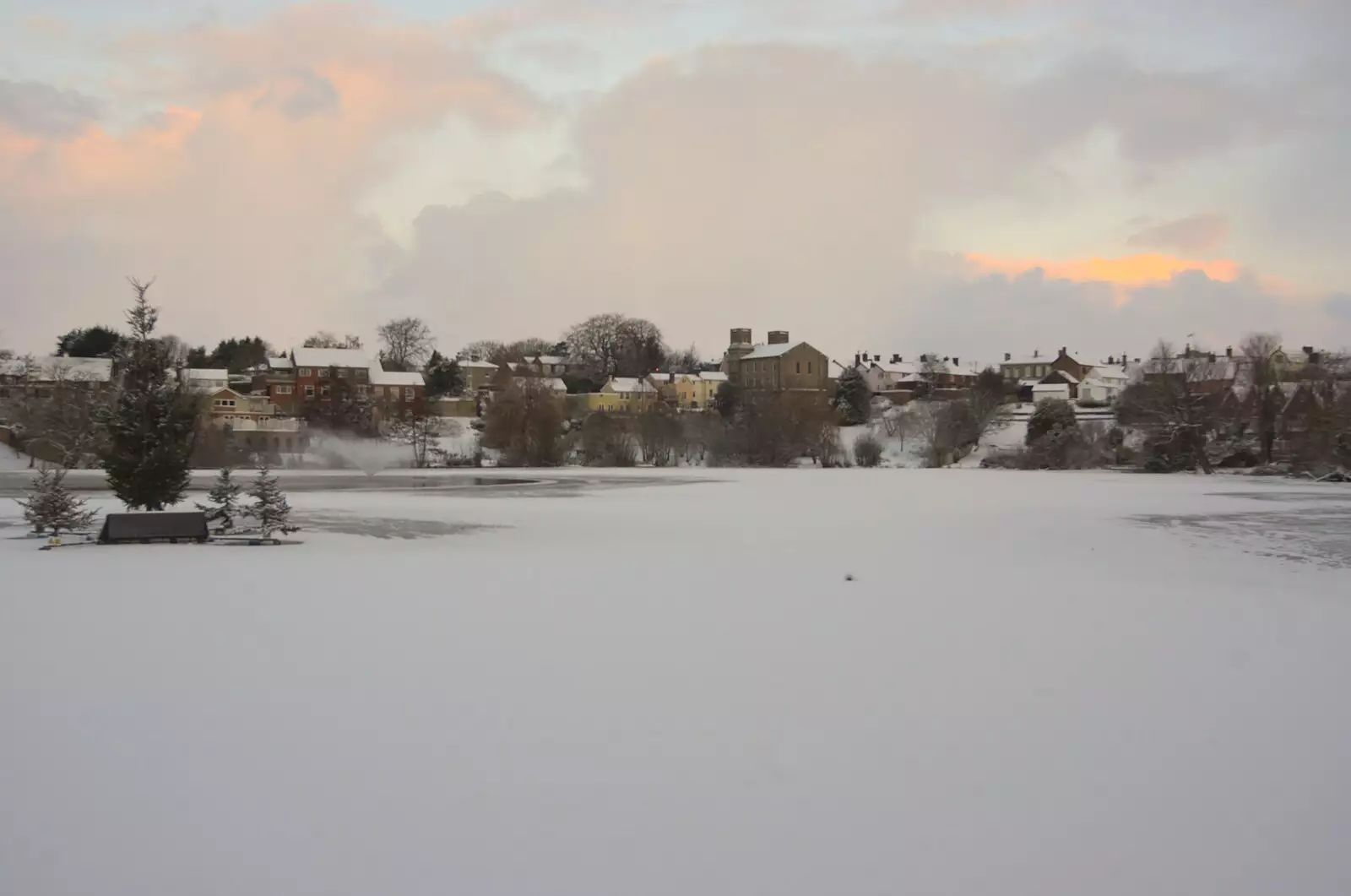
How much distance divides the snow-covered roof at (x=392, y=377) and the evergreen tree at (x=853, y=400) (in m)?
44.5

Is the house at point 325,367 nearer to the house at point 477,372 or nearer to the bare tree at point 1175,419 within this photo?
the house at point 477,372

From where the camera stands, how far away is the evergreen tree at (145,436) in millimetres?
24359

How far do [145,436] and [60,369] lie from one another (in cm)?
7289

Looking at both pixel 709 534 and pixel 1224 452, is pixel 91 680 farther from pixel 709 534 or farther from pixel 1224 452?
pixel 1224 452

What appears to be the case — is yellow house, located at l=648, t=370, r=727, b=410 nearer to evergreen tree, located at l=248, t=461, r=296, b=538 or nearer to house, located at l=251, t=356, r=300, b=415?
house, located at l=251, t=356, r=300, b=415

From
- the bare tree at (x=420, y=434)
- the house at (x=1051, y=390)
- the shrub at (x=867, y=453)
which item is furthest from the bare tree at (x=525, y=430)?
the house at (x=1051, y=390)

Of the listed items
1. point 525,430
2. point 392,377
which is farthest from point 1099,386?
point 392,377

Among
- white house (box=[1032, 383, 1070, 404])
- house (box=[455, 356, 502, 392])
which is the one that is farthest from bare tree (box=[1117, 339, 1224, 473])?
house (box=[455, 356, 502, 392])

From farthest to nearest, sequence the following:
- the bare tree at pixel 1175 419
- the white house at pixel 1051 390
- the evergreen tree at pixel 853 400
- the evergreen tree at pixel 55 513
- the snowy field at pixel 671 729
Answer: the white house at pixel 1051 390, the evergreen tree at pixel 853 400, the bare tree at pixel 1175 419, the evergreen tree at pixel 55 513, the snowy field at pixel 671 729

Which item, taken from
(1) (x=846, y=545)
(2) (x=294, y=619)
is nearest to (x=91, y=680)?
(2) (x=294, y=619)

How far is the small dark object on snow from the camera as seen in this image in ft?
70.9

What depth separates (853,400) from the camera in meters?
101

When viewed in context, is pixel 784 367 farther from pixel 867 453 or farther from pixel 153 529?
pixel 153 529

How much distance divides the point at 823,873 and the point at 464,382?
384 feet
